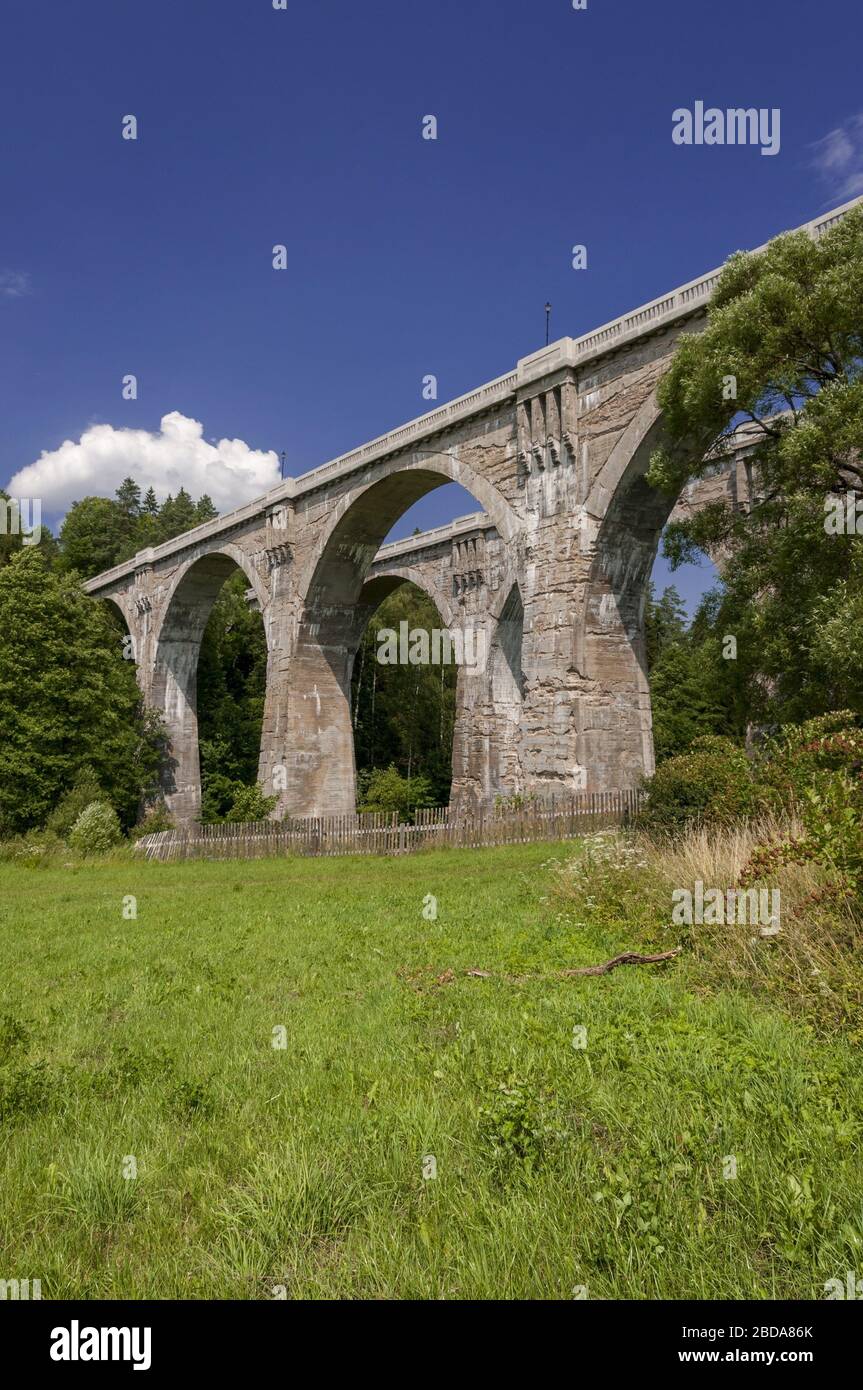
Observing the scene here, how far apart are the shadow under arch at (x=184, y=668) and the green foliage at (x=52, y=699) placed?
330cm

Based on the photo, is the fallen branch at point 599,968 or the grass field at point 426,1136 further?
the fallen branch at point 599,968

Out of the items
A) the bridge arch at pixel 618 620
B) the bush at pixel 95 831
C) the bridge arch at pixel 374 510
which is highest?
the bridge arch at pixel 374 510

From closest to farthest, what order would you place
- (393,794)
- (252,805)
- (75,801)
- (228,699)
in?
(252,805), (75,801), (393,794), (228,699)

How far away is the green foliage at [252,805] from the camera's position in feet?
90.9

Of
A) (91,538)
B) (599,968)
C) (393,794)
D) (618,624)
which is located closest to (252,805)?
(393,794)

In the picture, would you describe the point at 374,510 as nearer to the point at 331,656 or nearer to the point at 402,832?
the point at 331,656

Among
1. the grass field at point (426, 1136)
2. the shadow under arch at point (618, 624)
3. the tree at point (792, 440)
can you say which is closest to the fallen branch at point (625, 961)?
the grass field at point (426, 1136)

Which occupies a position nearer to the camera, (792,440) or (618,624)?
(792,440)

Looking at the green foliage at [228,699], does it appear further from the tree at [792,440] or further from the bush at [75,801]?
the tree at [792,440]

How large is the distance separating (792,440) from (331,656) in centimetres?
2125

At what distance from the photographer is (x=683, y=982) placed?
5.58 m

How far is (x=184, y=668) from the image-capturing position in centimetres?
3944

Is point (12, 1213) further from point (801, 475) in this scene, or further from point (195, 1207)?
point (801, 475)

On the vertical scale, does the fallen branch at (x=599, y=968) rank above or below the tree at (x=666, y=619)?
below
